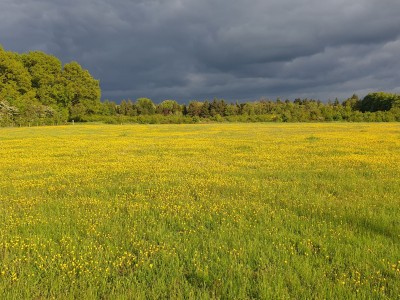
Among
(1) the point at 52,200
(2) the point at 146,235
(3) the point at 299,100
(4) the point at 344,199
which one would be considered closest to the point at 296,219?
(4) the point at 344,199

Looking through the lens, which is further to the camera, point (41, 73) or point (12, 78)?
point (41, 73)

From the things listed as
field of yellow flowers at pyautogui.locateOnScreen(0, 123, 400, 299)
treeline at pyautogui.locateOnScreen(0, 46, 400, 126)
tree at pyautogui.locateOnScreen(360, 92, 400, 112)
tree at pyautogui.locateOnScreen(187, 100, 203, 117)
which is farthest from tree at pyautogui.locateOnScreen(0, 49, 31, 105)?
tree at pyautogui.locateOnScreen(360, 92, 400, 112)

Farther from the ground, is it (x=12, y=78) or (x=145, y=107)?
(x=12, y=78)

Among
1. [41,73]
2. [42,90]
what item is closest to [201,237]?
[42,90]

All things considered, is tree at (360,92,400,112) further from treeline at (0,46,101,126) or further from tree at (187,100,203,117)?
treeline at (0,46,101,126)

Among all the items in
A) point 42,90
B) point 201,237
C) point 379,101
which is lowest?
point 201,237

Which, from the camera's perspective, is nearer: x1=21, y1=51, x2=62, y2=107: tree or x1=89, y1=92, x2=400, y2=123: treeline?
x1=21, y1=51, x2=62, y2=107: tree

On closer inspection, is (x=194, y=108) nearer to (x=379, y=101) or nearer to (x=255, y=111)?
(x=255, y=111)

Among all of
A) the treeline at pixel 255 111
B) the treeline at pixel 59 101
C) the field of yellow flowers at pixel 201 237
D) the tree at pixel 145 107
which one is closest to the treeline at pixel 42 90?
the treeline at pixel 59 101

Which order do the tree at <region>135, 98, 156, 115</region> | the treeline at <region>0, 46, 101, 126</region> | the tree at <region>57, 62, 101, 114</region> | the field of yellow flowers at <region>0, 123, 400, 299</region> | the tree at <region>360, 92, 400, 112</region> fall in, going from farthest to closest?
the tree at <region>135, 98, 156, 115</region> → the tree at <region>360, 92, 400, 112</region> → the tree at <region>57, 62, 101, 114</region> → the treeline at <region>0, 46, 101, 126</region> → the field of yellow flowers at <region>0, 123, 400, 299</region>

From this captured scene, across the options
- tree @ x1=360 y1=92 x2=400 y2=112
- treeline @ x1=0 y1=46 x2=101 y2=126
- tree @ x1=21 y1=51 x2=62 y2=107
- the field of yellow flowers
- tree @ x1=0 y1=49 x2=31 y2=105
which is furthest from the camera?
tree @ x1=360 y1=92 x2=400 y2=112

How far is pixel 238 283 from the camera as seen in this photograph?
461 centimetres

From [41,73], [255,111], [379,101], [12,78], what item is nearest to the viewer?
[12,78]

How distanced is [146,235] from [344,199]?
19.0ft
